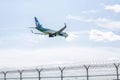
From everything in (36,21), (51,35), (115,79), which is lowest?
(115,79)

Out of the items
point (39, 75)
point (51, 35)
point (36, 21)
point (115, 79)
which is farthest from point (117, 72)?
point (36, 21)

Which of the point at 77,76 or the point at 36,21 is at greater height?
the point at 36,21

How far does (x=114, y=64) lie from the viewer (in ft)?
116

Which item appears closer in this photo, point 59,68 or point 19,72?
point 59,68

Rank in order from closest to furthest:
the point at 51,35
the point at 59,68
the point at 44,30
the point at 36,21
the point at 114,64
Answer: the point at 114,64, the point at 59,68, the point at 51,35, the point at 44,30, the point at 36,21

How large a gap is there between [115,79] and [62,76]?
16.7 ft

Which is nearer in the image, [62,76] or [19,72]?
[62,76]

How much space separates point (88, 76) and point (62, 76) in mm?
2661

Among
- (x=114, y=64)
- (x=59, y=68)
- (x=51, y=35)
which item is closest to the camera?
(x=114, y=64)

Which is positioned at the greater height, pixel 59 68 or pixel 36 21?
pixel 36 21

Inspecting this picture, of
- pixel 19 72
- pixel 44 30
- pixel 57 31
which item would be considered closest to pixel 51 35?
pixel 57 31

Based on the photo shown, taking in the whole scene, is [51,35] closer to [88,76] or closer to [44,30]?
[44,30]

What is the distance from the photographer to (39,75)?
39.8m

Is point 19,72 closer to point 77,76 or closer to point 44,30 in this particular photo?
point 77,76
